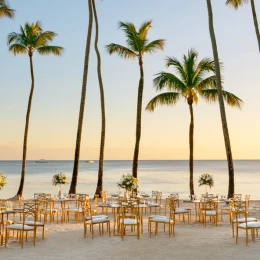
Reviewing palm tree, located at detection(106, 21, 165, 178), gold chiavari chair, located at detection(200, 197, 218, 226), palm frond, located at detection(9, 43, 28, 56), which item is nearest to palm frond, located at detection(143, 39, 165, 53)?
palm tree, located at detection(106, 21, 165, 178)

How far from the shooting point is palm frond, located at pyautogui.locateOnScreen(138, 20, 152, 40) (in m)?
23.5

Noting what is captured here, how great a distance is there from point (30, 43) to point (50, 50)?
1.23m

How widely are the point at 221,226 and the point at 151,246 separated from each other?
3.77 m

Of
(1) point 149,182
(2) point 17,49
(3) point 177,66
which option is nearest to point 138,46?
(3) point 177,66

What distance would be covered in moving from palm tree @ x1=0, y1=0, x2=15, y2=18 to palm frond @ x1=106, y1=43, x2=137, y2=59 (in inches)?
226

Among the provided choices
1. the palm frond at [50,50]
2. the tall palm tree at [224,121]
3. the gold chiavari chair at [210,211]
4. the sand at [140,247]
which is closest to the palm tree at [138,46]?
the palm frond at [50,50]

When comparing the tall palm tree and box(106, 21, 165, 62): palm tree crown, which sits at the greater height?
box(106, 21, 165, 62): palm tree crown

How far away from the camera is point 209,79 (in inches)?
886

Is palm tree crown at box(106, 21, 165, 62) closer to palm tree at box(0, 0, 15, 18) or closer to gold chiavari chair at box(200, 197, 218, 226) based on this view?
palm tree at box(0, 0, 15, 18)

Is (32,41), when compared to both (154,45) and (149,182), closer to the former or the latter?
(154,45)

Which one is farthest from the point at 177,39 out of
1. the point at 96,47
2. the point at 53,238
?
the point at 53,238

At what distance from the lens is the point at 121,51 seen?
23.6 metres

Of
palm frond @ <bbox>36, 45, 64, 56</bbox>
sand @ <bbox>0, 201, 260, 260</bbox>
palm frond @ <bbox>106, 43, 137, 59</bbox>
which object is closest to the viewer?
sand @ <bbox>0, 201, 260, 260</bbox>

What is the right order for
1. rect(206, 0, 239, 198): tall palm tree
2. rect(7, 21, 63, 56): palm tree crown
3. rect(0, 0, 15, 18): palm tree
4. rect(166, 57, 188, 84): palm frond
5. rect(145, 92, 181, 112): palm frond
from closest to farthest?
rect(206, 0, 239, 198): tall palm tree → rect(0, 0, 15, 18): palm tree → rect(166, 57, 188, 84): palm frond → rect(145, 92, 181, 112): palm frond → rect(7, 21, 63, 56): palm tree crown
